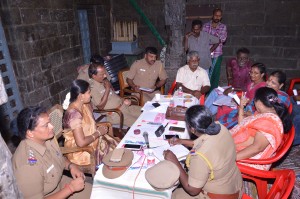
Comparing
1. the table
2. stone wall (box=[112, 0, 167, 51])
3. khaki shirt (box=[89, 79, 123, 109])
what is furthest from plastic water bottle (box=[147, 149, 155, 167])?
stone wall (box=[112, 0, 167, 51])

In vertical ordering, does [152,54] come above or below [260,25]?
below

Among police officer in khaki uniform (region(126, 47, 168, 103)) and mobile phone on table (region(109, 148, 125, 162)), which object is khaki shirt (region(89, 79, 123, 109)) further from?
mobile phone on table (region(109, 148, 125, 162))

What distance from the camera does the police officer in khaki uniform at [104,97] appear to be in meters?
3.86

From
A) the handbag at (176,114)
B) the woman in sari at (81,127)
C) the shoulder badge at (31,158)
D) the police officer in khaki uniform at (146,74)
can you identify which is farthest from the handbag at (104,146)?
the police officer in khaki uniform at (146,74)

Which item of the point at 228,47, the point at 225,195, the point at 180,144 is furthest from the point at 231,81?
the point at 225,195

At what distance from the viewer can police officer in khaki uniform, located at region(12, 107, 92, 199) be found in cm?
195

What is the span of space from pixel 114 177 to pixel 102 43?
224 inches

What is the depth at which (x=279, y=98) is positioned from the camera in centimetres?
354

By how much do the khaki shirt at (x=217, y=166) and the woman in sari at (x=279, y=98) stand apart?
1669 mm

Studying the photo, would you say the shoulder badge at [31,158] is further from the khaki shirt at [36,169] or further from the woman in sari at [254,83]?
the woman in sari at [254,83]

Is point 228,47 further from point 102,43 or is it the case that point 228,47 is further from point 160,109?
point 160,109

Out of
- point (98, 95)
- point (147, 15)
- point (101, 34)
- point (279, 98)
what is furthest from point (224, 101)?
point (101, 34)

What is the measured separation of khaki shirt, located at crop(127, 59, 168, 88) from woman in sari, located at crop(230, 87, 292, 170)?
2.42 meters

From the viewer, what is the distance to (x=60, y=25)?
538cm
